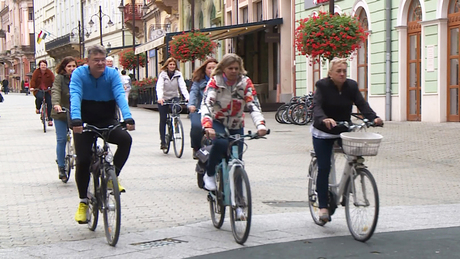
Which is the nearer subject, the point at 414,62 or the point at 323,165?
the point at 323,165

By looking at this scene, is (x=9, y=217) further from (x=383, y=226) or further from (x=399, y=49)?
(x=399, y=49)

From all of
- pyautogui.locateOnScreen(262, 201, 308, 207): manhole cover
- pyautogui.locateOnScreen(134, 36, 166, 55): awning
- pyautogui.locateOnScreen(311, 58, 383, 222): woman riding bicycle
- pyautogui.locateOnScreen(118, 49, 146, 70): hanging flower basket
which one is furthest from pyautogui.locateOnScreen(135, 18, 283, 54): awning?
pyautogui.locateOnScreen(311, 58, 383, 222): woman riding bicycle

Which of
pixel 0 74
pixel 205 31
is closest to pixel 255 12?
pixel 205 31

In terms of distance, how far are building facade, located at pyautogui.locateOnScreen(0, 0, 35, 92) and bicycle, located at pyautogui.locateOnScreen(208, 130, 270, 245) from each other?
94003 millimetres

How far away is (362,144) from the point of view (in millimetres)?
6105

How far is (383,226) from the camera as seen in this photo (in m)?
7.07

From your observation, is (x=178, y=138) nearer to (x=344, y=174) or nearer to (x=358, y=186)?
(x=344, y=174)

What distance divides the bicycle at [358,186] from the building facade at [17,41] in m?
94.7

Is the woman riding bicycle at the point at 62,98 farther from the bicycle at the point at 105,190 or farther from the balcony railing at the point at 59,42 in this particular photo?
the balcony railing at the point at 59,42

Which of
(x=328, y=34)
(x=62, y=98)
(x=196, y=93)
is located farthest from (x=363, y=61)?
(x=62, y=98)

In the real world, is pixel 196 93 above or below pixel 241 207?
above

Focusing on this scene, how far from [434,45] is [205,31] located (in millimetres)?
11868

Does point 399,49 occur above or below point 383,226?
above

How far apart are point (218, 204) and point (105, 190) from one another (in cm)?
108
